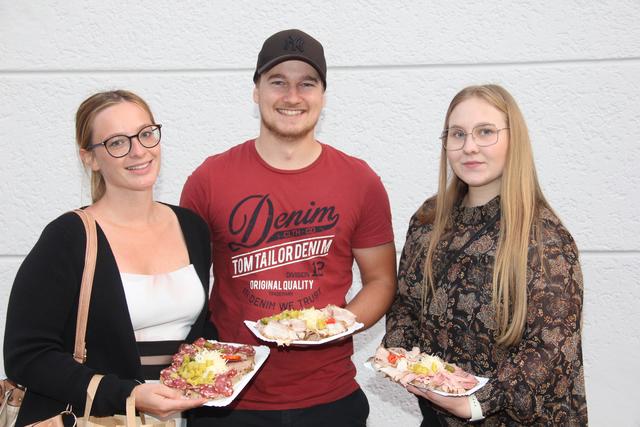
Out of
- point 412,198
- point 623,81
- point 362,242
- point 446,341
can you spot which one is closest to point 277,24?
point 412,198

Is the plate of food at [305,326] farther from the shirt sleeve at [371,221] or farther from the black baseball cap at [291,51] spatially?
the black baseball cap at [291,51]

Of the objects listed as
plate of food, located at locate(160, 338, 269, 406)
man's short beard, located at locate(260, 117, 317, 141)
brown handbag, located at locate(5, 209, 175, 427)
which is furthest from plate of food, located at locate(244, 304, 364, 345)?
man's short beard, located at locate(260, 117, 317, 141)

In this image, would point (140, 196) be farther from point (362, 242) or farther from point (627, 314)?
point (627, 314)

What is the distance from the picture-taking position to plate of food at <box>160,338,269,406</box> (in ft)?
7.83

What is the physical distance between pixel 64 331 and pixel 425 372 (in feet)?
4.33

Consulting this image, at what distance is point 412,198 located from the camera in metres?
4.34

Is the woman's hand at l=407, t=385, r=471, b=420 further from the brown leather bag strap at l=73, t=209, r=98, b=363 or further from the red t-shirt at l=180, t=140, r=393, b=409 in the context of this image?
the brown leather bag strap at l=73, t=209, r=98, b=363

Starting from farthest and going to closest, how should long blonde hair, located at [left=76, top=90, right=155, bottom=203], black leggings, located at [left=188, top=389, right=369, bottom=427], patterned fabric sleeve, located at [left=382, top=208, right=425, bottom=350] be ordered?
black leggings, located at [left=188, top=389, right=369, bottom=427] → patterned fabric sleeve, located at [left=382, top=208, right=425, bottom=350] → long blonde hair, located at [left=76, top=90, right=155, bottom=203]

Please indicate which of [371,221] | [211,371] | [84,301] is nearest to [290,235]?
[371,221]

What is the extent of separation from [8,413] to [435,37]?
314cm

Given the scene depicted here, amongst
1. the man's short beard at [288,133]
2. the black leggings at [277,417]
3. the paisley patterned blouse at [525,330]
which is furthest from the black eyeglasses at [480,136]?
the black leggings at [277,417]

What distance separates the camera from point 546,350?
235 cm

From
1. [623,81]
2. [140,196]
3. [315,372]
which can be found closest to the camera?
[140,196]

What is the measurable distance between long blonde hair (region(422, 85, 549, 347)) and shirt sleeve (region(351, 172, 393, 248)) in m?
0.41
